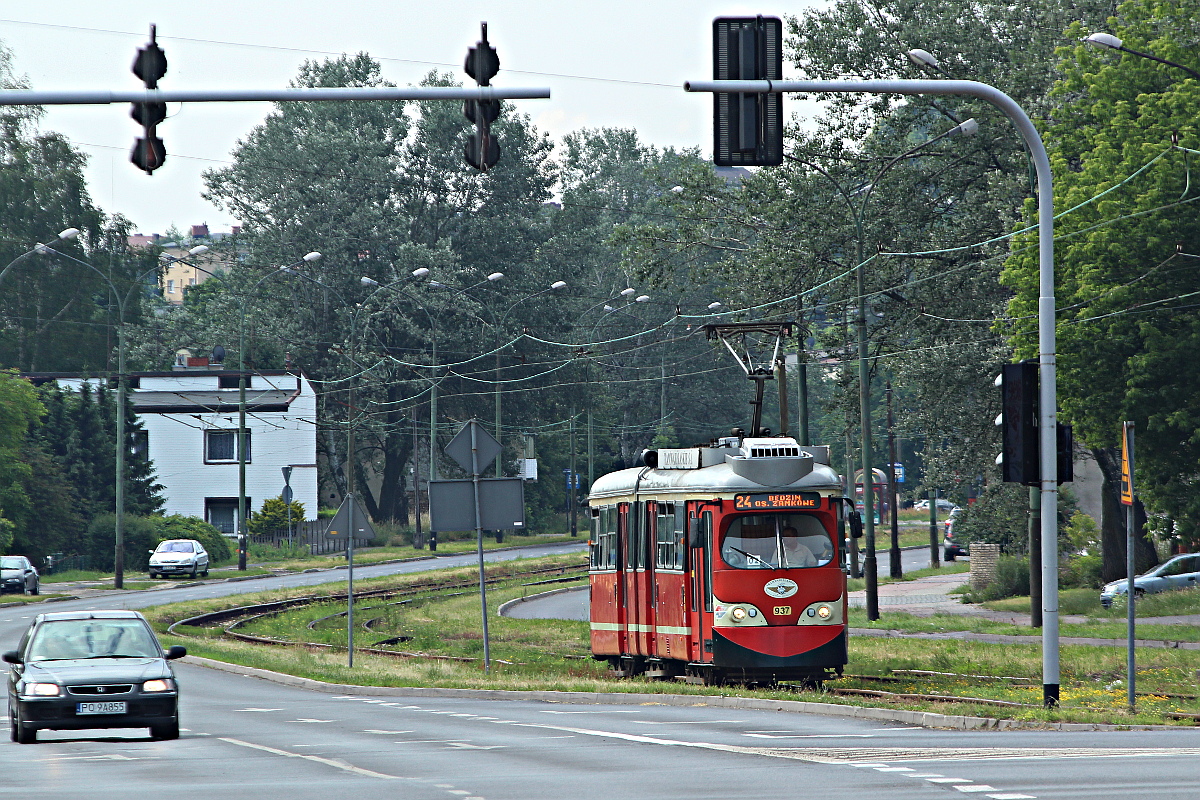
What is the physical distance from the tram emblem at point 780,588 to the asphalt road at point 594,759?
2351 millimetres

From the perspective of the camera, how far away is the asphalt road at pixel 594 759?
37.0 feet

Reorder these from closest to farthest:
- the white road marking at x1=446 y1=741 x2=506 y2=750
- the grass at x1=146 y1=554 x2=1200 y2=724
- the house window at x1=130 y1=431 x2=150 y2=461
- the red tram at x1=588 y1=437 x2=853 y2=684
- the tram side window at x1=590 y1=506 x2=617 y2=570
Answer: the white road marking at x1=446 y1=741 x2=506 y2=750
the grass at x1=146 y1=554 x2=1200 y2=724
the red tram at x1=588 y1=437 x2=853 y2=684
the tram side window at x1=590 y1=506 x2=617 y2=570
the house window at x1=130 y1=431 x2=150 y2=461

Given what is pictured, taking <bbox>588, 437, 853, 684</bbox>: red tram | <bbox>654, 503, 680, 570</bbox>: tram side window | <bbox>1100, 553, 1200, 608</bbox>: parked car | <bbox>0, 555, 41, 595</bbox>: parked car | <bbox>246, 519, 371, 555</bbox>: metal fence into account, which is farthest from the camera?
<bbox>246, 519, 371, 555</bbox>: metal fence

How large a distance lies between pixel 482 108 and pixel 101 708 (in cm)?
705

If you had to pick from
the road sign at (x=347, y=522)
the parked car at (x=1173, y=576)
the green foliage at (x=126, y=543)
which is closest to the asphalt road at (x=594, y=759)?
the road sign at (x=347, y=522)

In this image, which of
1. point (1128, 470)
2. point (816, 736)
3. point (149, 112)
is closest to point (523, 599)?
point (816, 736)

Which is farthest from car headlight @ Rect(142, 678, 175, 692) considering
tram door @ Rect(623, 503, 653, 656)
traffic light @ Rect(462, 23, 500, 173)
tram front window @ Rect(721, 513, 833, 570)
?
tram door @ Rect(623, 503, 653, 656)

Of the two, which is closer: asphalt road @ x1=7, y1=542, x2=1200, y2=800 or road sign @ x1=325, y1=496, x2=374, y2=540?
asphalt road @ x1=7, y1=542, x2=1200, y2=800

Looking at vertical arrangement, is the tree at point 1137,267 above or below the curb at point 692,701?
above

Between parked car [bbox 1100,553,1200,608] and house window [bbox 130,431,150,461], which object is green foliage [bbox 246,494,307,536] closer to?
house window [bbox 130,431,150,461]

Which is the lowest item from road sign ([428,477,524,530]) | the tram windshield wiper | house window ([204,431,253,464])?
the tram windshield wiper

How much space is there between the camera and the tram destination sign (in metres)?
21.5

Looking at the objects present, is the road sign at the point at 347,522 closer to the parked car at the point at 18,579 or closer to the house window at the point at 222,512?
the parked car at the point at 18,579

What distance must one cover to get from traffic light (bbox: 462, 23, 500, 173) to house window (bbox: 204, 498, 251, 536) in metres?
66.3
